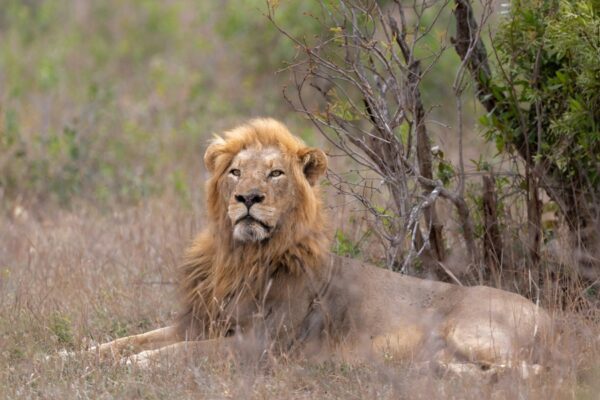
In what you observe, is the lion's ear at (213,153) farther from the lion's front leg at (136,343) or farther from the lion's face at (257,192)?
the lion's front leg at (136,343)

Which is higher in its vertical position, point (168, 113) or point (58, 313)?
point (168, 113)

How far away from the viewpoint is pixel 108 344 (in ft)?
18.8

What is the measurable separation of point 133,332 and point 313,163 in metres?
1.46

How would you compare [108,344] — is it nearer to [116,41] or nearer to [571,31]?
[571,31]

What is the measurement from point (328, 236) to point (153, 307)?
50.2 inches

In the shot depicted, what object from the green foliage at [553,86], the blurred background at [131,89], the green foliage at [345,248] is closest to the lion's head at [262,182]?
the green foliage at [345,248]

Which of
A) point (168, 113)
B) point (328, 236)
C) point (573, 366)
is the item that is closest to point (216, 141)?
point (328, 236)

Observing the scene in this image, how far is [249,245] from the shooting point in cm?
573

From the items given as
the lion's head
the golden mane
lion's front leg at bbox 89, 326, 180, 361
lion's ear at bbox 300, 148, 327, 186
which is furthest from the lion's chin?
lion's front leg at bbox 89, 326, 180, 361

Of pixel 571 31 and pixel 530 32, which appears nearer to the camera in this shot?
pixel 571 31

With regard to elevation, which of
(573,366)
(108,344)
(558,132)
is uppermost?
(558,132)

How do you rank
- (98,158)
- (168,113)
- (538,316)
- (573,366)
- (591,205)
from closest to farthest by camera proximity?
1. (573,366)
2. (538,316)
3. (591,205)
4. (98,158)
5. (168,113)

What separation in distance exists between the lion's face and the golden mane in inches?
2.1

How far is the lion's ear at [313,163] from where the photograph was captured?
5777 millimetres
